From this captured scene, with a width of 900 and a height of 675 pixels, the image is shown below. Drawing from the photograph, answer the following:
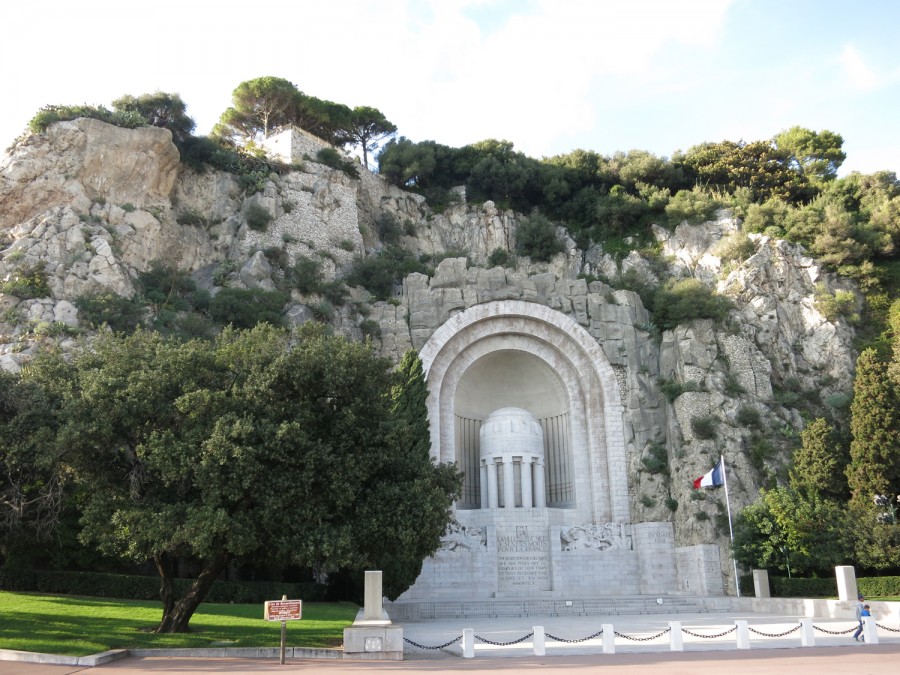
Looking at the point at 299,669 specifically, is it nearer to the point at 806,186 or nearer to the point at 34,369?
the point at 34,369

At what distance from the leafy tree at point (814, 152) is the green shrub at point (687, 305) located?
16.2 metres

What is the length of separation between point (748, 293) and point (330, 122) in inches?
1151

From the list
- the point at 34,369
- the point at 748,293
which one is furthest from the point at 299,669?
the point at 748,293

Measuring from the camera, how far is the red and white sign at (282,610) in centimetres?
1399

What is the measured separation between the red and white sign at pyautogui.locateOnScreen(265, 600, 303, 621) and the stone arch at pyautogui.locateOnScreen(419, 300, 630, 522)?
1784cm

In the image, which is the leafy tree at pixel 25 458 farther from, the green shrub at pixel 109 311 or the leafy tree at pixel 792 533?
the leafy tree at pixel 792 533

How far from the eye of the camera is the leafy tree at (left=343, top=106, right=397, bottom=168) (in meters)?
50.9

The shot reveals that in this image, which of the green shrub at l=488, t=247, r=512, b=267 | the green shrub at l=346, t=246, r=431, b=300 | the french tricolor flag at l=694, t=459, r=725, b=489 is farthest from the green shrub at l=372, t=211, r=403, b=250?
the french tricolor flag at l=694, t=459, r=725, b=489

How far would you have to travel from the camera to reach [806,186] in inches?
1756

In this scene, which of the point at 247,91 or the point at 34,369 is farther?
the point at 247,91

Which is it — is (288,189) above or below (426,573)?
above

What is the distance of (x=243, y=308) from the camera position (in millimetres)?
33094

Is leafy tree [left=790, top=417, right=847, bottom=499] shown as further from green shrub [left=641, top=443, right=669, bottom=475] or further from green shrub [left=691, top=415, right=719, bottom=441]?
green shrub [left=641, top=443, right=669, bottom=475]

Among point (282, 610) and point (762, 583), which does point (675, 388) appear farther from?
point (282, 610)
